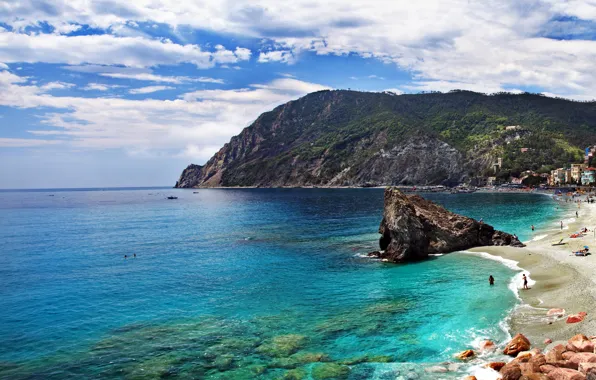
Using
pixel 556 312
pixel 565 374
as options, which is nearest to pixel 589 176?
pixel 556 312

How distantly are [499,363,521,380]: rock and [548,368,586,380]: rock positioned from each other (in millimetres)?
1417

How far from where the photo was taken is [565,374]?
19.4m

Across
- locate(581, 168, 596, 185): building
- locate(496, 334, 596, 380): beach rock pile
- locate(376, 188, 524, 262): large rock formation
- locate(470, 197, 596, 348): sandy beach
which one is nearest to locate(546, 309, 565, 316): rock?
locate(470, 197, 596, 348): sandy beach

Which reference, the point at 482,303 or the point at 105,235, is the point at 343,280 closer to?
the point at 482,303

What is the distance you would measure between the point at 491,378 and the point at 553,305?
1460 centimetres

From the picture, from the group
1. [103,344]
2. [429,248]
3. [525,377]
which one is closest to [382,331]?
[525,377]

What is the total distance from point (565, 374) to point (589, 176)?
708 feet

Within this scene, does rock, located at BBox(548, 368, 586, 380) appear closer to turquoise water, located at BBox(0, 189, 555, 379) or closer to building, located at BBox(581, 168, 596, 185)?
turquoise water, located at BBox(0, 189, 555, 379)

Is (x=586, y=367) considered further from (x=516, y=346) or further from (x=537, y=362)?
(x=516, y=346)

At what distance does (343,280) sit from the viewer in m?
45.2

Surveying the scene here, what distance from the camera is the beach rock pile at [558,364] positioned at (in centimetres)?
1966

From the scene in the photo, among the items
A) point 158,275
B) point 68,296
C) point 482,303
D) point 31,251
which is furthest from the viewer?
point 31,251

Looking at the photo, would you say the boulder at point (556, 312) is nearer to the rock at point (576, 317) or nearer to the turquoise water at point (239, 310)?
the rock at point (576, 317)

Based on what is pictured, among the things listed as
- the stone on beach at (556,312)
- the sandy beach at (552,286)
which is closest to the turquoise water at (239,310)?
the sandy beach at (552,286)
